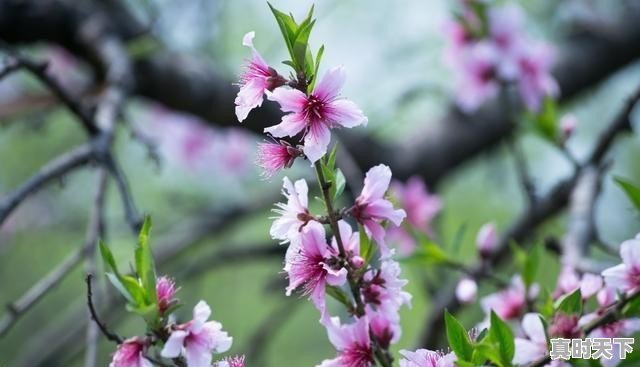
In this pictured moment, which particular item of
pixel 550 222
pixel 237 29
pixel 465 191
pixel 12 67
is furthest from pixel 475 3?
pixel 465 191

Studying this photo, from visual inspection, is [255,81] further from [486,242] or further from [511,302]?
[486,242]

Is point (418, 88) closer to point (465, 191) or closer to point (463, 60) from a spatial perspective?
point (463, 60)

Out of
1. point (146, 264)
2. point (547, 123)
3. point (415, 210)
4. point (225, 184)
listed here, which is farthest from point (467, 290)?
point (225, 184)

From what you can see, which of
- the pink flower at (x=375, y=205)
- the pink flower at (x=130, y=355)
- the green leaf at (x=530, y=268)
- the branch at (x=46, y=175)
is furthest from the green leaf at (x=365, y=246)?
the branch at (x=46, y=175)

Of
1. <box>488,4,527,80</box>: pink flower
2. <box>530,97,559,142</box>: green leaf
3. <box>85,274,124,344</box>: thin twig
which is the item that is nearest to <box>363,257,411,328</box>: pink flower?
<box>85,274,124,344</box>: thin twig

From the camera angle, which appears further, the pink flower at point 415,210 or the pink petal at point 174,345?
the pink flower at point 415,210

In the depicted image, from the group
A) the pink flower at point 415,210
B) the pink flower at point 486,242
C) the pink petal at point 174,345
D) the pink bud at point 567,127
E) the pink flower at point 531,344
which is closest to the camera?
the pink petal at point 174,345

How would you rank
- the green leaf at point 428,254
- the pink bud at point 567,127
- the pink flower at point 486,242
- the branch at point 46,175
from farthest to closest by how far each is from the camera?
the pink bud at point 567,127
the pink flower at point 486,242
the green leaf at point 428,254
the branch at point 46,175

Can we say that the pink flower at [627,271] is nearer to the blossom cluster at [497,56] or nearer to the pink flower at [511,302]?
the pink flower at [511,302]
